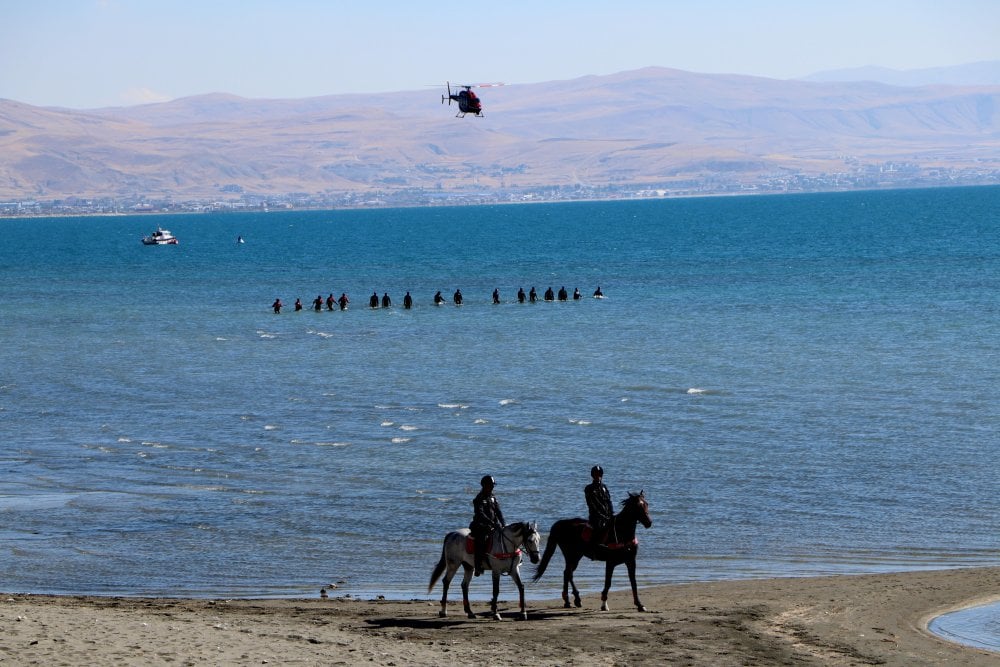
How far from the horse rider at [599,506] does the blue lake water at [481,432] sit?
266 centimetres

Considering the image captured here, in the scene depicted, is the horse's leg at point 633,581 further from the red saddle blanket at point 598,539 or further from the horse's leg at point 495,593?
the horse's leg at point 495,593

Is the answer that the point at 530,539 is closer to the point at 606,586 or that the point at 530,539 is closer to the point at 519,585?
the point at 519,585

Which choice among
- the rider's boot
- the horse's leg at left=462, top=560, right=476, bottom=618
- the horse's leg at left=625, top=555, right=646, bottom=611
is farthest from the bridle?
the horse's leg at left=625, top=555, right=646, bottom=611

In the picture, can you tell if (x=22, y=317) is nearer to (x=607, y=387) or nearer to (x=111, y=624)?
(x=607, y=387)

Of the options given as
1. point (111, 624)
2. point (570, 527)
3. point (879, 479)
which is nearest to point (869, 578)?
point (570, 527)

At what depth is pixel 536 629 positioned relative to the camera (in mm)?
19375

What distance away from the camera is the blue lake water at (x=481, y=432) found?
86.7 feet

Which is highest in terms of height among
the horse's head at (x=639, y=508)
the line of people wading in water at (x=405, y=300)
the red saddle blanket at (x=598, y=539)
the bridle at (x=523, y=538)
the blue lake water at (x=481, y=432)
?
the horse's head at (x=639, y=508)

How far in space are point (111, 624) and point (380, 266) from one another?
109404 mm

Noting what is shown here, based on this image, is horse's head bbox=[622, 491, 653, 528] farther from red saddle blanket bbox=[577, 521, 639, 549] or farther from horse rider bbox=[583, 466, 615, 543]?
red saddle blanket bbox=[577, 521, 639, 549]

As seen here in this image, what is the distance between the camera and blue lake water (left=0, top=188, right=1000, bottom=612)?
26422 millimetres

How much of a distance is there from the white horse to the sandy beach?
406mm

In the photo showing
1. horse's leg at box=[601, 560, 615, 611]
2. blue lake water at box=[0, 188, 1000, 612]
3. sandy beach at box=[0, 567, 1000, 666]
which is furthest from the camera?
blue lake water at box=[0, 188, 1000, 612]

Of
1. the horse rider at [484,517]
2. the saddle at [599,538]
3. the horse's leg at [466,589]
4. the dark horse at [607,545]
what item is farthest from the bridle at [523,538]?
the saddle at [599,538]
